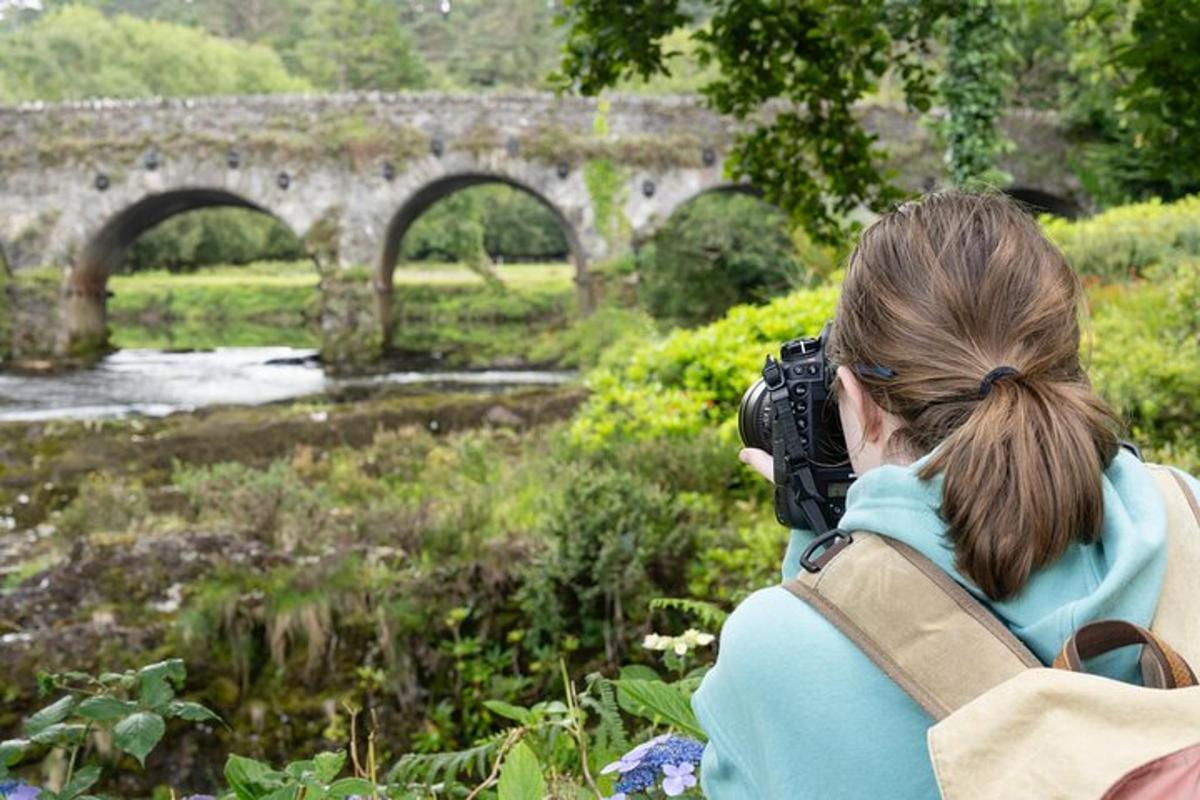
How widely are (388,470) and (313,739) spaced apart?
431 centimetres

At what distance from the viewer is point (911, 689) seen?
0.99 metres

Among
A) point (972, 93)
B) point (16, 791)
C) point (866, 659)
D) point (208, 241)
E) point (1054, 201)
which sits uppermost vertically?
point (972, 93)

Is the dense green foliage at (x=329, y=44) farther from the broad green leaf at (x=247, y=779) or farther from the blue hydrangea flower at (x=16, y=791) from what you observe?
the broad green leaf at (x=247, y=779)

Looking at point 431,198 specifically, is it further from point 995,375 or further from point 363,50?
point 363,50

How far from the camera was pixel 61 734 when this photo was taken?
171cm

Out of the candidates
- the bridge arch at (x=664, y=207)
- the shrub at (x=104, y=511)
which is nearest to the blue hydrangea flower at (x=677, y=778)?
the shrub at (x=104, y=511)

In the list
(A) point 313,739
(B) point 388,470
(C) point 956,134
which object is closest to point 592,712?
(A) point 313,739

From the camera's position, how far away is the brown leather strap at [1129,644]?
0.93 m

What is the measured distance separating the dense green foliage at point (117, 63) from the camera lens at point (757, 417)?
4138 centimetres

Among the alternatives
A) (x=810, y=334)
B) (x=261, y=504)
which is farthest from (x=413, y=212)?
(x=261, y=504)

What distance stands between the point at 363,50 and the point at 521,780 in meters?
46.5

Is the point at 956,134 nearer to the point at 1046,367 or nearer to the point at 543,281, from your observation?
the point at 1046,367

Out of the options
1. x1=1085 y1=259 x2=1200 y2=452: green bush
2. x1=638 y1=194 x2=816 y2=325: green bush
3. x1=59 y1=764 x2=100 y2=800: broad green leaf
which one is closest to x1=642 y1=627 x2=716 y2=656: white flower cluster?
x1=59 y1=764 x2=100 y2=800: broad green leaf

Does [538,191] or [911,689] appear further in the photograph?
[538,191]
